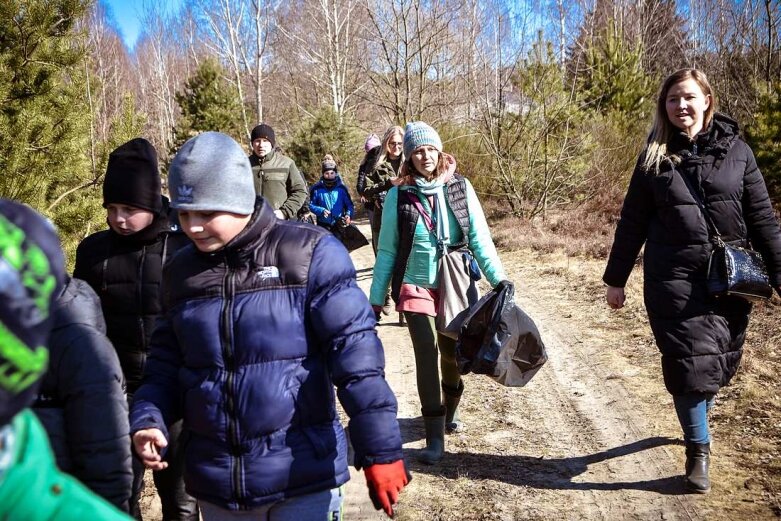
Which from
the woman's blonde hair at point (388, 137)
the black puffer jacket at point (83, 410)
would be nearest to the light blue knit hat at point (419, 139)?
the black puffer jacket at point (83, 410)

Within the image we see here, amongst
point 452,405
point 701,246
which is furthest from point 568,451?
point 701,246

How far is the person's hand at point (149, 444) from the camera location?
2182 mm

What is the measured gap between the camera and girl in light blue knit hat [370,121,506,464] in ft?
13.8

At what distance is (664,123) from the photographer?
12.7 feet

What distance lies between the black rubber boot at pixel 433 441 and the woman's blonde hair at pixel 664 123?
196 cm

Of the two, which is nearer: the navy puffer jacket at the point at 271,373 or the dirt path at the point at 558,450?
the navy puffer jacket at the point at 271,373

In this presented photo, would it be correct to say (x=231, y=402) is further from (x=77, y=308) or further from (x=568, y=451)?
(x=568, y=451)

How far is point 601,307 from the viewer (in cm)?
808

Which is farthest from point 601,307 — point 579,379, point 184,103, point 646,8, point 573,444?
point 646,8

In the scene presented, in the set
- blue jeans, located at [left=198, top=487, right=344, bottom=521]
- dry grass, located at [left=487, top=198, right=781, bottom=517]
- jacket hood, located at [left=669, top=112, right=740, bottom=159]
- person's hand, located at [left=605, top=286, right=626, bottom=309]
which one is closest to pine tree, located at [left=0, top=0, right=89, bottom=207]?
blue jeans, located at [left=198, top=487, right=344, bottom=521]

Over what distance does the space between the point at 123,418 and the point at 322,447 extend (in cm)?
66

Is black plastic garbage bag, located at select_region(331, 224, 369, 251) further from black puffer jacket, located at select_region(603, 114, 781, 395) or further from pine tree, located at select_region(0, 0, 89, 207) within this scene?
black puffer jacket, located at select_region(603, 114, 781, 395)

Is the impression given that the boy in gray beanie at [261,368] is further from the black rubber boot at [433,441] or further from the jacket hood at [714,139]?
the jacket hood at [714,139]

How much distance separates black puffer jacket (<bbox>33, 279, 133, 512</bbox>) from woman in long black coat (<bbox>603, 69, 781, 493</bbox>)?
280 cm
